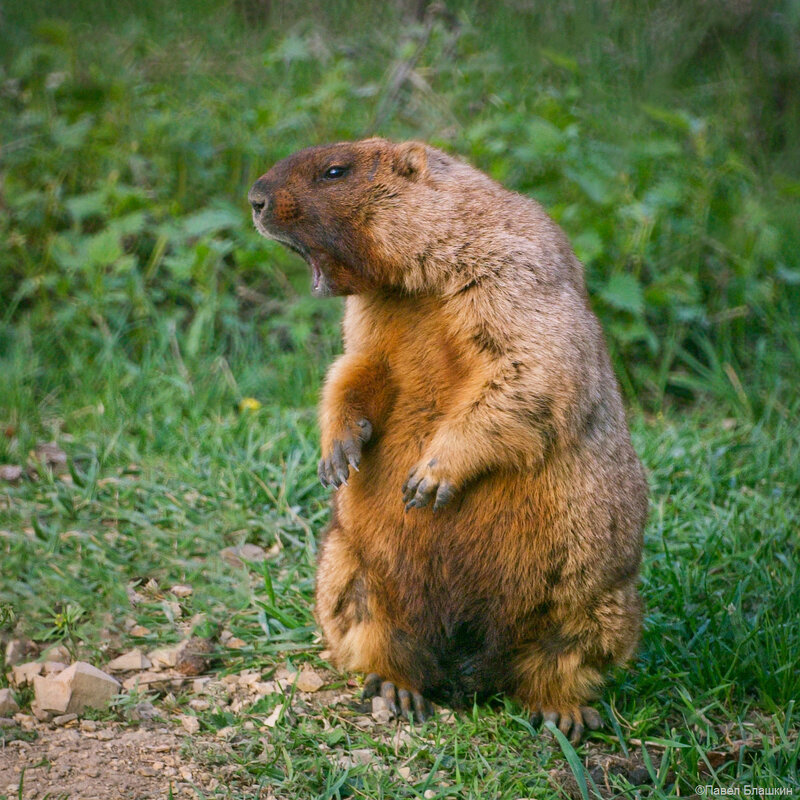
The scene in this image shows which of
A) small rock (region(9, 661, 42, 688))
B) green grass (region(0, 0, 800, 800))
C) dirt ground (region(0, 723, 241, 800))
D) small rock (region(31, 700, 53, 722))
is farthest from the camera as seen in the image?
green grass (region(0, 0, 800, 800))

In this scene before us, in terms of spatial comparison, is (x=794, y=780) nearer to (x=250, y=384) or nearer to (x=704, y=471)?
(x=704, y=471)

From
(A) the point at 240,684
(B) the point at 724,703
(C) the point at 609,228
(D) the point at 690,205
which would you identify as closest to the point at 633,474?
(B) the point at 724,703

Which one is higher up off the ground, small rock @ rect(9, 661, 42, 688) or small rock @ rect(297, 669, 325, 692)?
small rock @ rect(9, 661, 42, 688)

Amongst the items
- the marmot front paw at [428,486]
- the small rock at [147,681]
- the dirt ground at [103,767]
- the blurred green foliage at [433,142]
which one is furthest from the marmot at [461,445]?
the blurred green foliage at [433,142]

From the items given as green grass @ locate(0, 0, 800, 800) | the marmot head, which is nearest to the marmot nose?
the marmot head

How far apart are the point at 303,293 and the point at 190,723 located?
3453 millimetres

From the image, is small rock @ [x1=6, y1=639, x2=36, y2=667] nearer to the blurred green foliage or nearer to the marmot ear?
the marmot ear

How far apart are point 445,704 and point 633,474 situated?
1.05 meters

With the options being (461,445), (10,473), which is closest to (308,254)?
(461,445)

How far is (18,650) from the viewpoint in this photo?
3.69m

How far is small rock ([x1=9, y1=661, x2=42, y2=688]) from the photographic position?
11.6ft

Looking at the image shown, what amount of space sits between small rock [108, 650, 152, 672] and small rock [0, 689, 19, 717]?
1.27 ft

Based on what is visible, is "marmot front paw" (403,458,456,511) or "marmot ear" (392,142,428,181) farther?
"marmot ear" (392,142,428,181)

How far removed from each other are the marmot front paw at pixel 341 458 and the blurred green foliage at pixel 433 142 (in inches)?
105
